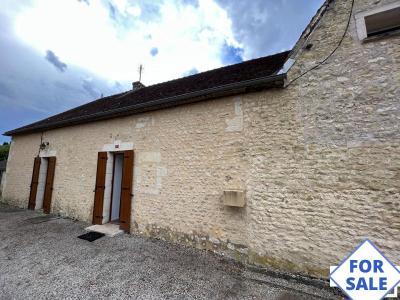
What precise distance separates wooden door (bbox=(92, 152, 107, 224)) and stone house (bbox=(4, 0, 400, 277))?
1021mm

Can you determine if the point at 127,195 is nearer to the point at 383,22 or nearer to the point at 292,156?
the point at 292,156

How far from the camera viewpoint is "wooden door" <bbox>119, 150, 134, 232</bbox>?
5586mm

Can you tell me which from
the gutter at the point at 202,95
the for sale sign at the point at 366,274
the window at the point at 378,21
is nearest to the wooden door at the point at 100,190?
the gutter at the point at 202,95

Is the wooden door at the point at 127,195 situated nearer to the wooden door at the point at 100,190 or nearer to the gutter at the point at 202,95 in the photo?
the wooden door at the point at 100,190

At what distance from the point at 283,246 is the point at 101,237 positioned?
4.37 metres

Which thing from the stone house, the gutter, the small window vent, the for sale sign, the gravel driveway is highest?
Result: the small window vent

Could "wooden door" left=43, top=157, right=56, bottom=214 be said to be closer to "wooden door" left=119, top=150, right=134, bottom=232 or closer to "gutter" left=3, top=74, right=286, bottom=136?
"gutter" left=3, top=74, right=286, bottom=136

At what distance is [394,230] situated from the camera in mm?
3033

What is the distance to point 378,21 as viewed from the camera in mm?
3666

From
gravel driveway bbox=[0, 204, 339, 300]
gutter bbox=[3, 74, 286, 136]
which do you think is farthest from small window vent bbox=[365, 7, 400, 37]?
gravel driveway bbox=[0, 204, 339, 300]

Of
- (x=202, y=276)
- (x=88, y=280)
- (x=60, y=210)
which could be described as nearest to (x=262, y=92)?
(x=202, y=276)

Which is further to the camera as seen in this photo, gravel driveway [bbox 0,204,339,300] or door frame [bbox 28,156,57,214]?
door frame [bbox 28,156,57,214]

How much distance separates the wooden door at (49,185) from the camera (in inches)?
299

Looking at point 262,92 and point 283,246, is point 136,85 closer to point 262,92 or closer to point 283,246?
point 262,92
